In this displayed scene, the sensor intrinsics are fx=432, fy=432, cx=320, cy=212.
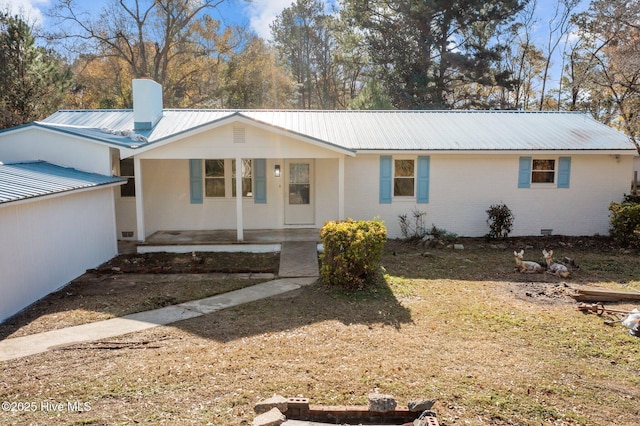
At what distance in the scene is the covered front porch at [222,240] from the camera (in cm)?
1067

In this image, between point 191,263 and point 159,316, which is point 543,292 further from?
point 191,263

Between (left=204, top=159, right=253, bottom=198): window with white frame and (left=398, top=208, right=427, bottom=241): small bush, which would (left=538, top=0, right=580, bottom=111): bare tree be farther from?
(left=204, top=159, right=253, bottom=198): window with white frame

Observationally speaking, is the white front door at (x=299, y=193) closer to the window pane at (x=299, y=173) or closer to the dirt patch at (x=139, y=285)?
the window pane at (x=299, y=173)

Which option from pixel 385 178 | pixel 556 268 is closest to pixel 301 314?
pixel 556 268

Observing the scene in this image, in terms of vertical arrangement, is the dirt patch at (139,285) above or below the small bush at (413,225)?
below

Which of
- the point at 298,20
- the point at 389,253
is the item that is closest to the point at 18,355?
the point at 389,253

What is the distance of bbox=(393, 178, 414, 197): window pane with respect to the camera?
41.4ft

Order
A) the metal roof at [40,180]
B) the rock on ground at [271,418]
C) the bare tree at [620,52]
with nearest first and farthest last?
1. the rock on ground at [271,418]
2. the metal roof at [40,180]
3. the bare tree at [620,52]

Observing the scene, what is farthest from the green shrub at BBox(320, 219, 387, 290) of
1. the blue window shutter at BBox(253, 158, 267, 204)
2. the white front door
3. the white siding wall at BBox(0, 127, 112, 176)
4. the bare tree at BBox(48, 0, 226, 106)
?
the bare tree at BBox(48, 0, 226, 106)

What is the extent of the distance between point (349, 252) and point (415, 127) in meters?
7.44

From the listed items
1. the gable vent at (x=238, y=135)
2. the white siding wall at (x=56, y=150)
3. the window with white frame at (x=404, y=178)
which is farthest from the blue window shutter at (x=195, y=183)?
the window with white frame at (x=404, y=178)

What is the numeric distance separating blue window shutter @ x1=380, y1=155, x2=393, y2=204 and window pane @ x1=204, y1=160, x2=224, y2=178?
464 centimetres

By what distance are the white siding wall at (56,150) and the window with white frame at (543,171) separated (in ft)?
38.3

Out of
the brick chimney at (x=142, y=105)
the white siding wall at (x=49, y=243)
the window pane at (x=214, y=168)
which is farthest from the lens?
the brick chimney at (x=142, y=105)
